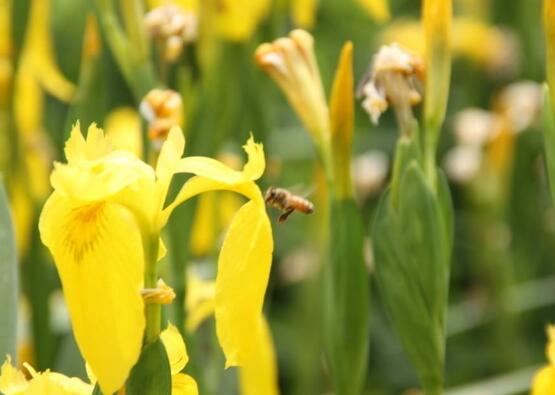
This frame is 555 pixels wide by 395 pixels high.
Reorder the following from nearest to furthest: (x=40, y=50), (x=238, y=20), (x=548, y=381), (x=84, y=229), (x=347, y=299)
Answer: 1. (x=84, y=229)
2. (x=548, y=381)
3. (x=347, y=299)
4. (x=238, y=20)
5. (x=40, y=50)

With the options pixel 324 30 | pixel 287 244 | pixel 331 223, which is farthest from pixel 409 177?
pixel 324 30

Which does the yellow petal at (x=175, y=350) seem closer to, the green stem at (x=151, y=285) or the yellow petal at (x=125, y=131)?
the green stem at (x=151, y=285)

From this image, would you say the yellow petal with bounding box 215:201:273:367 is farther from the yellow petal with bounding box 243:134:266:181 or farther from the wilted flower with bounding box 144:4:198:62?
the wilted flower with bounding box 144:4:198:62

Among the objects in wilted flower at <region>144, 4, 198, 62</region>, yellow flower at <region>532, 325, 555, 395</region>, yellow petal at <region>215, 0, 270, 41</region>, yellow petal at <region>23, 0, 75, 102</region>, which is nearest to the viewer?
yellow flower at <region>532, 325, 555, 395</region>

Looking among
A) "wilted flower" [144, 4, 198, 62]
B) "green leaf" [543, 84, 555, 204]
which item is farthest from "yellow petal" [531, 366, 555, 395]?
"wilted flower" [144, 4, 198, 62]

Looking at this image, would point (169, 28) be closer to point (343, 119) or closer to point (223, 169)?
point (343, 119)

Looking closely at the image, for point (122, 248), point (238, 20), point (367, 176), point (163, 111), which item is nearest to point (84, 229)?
point (122, 248)

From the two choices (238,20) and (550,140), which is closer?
(550,140)

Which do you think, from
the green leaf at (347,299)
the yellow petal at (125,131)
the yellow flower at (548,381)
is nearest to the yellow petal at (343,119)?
the green leaf at (347,299)
